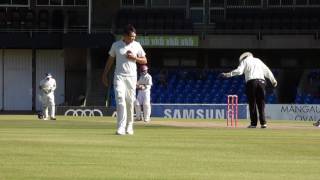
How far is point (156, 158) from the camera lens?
10.3 meters

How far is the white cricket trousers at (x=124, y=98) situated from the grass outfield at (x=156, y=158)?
0.68m

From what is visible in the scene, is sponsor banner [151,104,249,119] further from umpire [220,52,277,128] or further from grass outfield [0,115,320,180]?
grass outfield [0,115,320,180]

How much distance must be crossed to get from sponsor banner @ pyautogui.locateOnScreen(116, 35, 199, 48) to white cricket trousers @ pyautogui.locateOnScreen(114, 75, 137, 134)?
3159cm

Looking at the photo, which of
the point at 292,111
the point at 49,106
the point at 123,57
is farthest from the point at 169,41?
the point at 123,57

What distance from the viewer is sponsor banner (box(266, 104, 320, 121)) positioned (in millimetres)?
37938

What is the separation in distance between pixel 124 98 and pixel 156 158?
14.7 ft

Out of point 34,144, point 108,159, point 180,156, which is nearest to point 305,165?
point 180,156

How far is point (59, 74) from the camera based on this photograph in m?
51.6

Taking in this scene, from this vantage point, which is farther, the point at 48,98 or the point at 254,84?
A: the point at 48,98

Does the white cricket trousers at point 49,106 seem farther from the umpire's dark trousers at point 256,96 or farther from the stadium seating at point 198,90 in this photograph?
the umpire's dark trousers at point 256,96

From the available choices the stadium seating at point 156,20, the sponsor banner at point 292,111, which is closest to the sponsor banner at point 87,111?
the stadium seating at point 156,20

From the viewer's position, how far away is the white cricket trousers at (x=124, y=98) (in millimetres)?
14562

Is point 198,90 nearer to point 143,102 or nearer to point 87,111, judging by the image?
point 87,111

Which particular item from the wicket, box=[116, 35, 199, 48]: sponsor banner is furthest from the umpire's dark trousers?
box=[116, 35, 199, 48]: sponsor banner
